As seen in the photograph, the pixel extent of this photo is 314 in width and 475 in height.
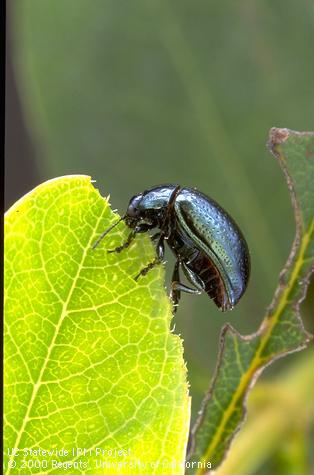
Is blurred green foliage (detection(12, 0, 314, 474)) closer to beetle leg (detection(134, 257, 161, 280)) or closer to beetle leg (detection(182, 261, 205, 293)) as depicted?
beetle leg (detection(182, 261, 205, 293))

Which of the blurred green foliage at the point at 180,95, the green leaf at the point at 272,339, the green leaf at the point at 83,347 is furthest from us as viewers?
the blurred green foliage at the point at 180,95

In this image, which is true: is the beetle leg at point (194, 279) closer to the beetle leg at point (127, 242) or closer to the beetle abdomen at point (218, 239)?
the beetle abdomen at point (218, 239)

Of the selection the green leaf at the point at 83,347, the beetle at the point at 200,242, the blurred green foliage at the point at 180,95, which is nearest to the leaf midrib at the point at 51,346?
the green leaf at the point at 83,347

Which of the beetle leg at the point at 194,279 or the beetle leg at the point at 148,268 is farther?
the beetle leg at the point at 194,279

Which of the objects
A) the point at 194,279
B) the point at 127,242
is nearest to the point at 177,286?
the point at 194,279

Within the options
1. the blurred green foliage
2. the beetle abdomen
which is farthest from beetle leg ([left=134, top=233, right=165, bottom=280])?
the blurred green foliage

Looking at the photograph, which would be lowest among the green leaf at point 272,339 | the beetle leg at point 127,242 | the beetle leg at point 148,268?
the green leaf at point 272,339

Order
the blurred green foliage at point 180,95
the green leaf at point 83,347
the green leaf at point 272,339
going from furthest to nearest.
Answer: the blurred green foliage at point 180,95 < the green leaf at point 272,339 < the green leaf at point 83,347

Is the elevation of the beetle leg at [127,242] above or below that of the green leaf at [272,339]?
above
